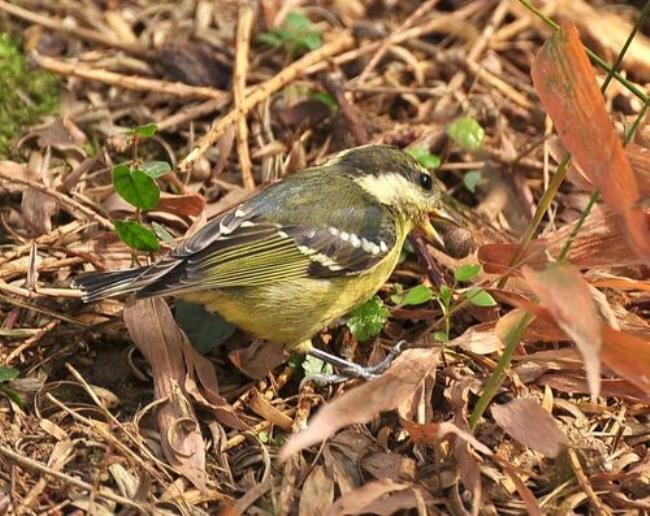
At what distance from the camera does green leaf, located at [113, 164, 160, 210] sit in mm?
3471

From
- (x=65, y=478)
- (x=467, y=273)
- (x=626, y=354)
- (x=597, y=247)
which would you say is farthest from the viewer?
(x=467, y=273)

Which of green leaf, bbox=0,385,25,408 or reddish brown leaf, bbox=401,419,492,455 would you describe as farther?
green leaf, bbox=0,385,25,408

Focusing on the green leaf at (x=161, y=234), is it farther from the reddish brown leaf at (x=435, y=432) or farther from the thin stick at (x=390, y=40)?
the thin stick at (x=390, y=40)

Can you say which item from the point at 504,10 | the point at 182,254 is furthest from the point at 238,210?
the point at 504,10

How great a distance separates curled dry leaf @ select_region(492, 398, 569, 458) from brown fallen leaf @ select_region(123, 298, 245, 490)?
915 mm

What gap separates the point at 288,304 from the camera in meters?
3.53

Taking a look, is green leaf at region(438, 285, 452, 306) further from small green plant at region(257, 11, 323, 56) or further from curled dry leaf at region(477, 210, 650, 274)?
small green plant at region(257, 11, 323, 56)

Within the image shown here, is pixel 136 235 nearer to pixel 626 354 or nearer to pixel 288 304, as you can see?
pixel 288 304

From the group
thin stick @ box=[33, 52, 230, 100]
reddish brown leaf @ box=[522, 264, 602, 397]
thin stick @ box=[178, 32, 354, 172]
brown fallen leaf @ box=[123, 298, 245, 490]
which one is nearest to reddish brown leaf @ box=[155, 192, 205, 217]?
thin stick @ box=[178, 32, 354, 172]

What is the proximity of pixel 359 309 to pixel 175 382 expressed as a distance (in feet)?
2.53

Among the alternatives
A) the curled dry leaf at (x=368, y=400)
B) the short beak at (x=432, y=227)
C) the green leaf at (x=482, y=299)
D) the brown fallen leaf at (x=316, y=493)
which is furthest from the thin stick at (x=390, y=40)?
the brown fallen leaf at (x=316, y=493)

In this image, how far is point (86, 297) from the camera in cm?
338

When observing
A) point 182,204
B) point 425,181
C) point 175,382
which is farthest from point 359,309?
point 182,204

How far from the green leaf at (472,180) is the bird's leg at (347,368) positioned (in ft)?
3.24
